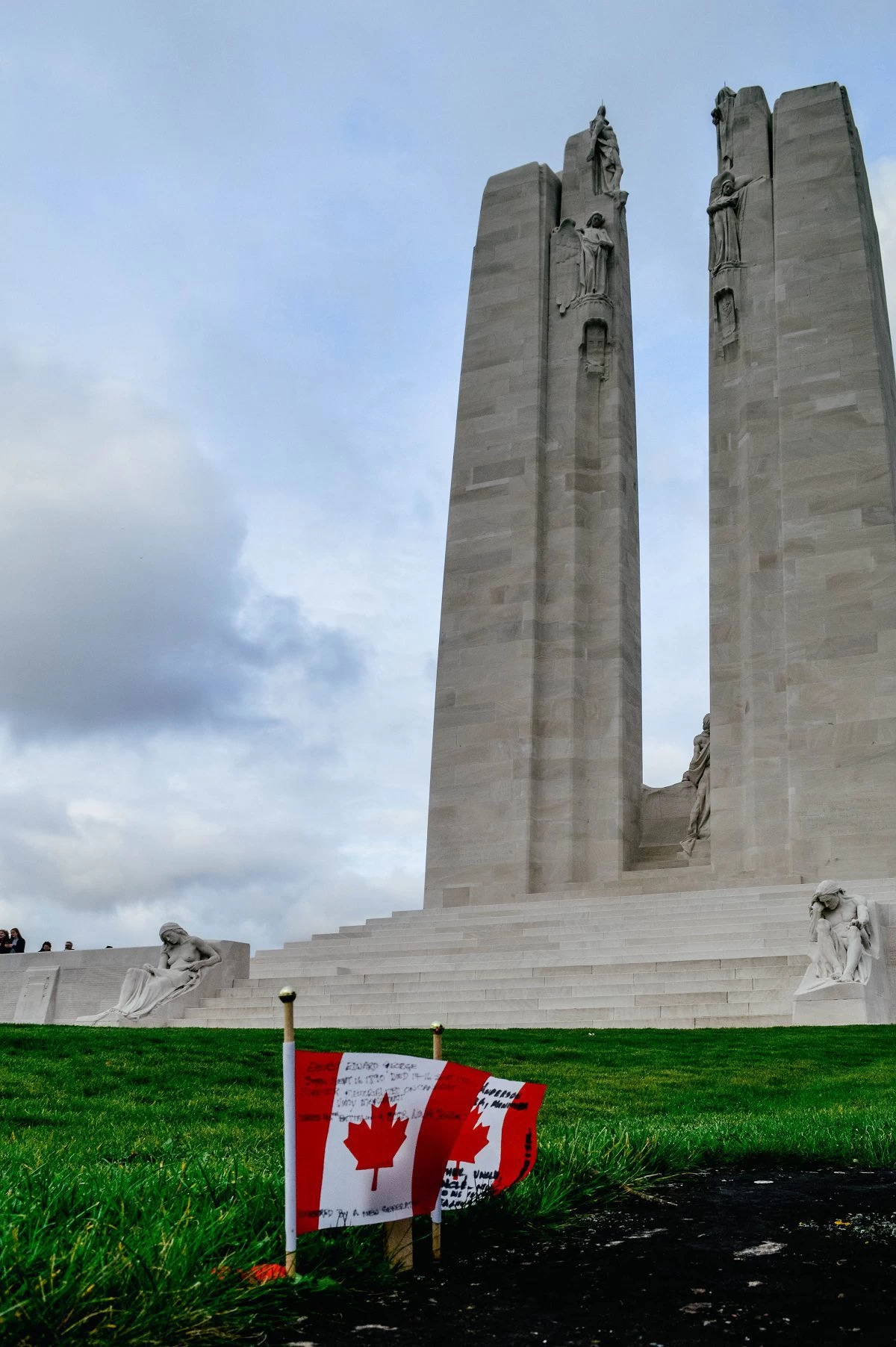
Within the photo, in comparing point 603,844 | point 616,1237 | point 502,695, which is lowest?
point 616,1237

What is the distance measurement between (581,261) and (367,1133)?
26.6 meters

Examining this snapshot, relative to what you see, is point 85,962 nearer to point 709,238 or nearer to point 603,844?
point 603,844

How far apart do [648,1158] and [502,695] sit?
2040 centimetres

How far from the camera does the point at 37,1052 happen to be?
406 inches

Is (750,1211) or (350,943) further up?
(350,943)

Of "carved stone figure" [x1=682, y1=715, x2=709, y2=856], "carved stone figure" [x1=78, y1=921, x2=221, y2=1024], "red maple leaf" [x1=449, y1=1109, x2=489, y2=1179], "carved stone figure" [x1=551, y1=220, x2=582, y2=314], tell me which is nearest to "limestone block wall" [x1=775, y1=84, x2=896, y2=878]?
"carved stone figure" [x1=682, y1=715, x2=709, y2=856]

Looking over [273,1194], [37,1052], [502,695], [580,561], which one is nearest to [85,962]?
[37,1052]

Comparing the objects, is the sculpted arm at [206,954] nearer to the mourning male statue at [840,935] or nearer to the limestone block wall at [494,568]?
the mourning male statue at [840,935]

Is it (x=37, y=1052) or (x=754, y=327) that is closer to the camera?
(x=37, y=1052)

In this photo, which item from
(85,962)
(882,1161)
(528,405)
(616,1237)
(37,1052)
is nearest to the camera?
(616,1237)

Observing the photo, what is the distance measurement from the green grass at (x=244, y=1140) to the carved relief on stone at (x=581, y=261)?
63.1 ft

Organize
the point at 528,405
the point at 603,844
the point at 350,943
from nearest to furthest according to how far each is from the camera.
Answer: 1. the point at 350,943
2. the point at 603,844
3. the point at 528,405

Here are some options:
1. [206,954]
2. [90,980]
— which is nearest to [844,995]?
[206,954]

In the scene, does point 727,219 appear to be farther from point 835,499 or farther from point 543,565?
point 543,565
